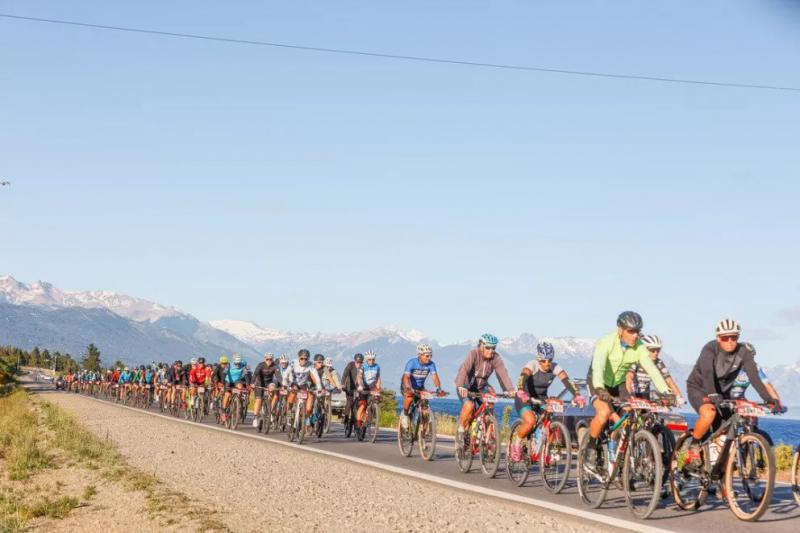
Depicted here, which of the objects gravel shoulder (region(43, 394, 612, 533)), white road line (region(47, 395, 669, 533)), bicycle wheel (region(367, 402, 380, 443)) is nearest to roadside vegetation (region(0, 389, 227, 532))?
gravel shoulder (region(43, 394, 612, 533))

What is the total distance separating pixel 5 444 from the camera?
21375 millimetres

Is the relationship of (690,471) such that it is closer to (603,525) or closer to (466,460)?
(603,525)

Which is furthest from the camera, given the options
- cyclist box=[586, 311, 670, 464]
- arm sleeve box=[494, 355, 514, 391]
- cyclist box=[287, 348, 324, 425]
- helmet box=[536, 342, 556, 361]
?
cyclist box=[287, 348, 324, 425]

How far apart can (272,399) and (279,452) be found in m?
6.06

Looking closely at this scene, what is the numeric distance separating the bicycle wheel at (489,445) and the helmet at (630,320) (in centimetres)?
385

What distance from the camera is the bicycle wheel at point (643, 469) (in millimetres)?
10070

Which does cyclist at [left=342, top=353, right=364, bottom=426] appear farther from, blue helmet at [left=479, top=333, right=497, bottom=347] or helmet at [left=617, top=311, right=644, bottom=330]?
helmet at [left=617, top=311, right=644, bottom=330]

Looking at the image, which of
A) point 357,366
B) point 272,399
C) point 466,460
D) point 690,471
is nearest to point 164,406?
point 272,399

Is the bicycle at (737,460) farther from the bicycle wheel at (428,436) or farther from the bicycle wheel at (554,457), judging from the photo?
the bicycle wheel at (428,436)

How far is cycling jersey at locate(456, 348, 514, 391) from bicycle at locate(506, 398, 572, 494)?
1.50 metres

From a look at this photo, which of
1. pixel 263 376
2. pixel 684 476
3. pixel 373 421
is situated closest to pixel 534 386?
pixel 684 476

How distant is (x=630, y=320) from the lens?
36.2 feet

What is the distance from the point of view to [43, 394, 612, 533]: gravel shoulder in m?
9.95

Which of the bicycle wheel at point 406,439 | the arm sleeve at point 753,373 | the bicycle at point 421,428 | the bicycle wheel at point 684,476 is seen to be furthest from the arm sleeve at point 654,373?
the bicycle wheel at point 406,439
